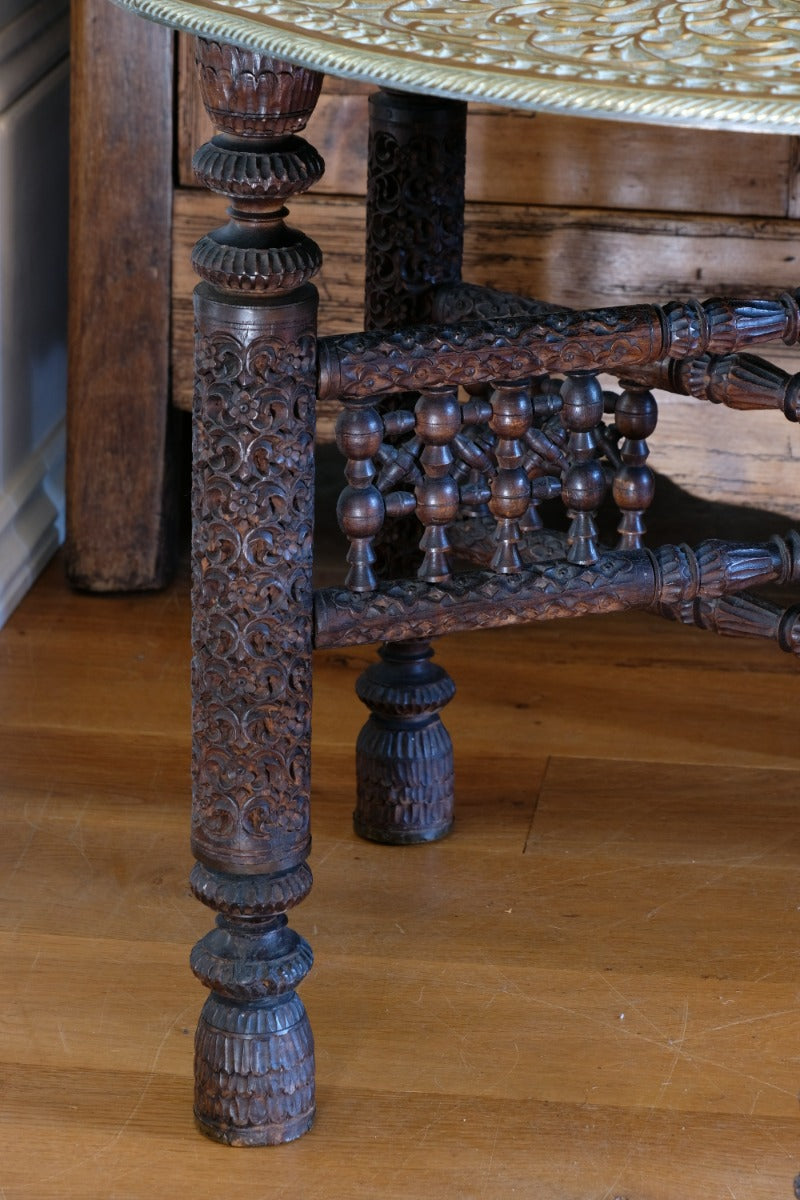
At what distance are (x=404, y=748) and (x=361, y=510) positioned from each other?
0.39 m

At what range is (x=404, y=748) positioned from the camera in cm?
135

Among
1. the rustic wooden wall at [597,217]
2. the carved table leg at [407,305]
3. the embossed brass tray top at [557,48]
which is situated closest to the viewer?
the embossed brass tray top at [557,48]

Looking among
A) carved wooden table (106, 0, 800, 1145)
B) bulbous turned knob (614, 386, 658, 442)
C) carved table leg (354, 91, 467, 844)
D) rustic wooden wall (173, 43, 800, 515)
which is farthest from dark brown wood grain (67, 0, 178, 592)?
bulbous turned knob (614, 386, 658, 442)

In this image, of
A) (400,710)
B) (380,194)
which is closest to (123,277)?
(380,194)

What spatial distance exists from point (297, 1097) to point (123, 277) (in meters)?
0.95

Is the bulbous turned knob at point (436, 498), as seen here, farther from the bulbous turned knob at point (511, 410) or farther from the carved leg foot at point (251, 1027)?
the carved leg foot at point (251, 1027)

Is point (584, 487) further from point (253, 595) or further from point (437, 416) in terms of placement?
point (253, 595)

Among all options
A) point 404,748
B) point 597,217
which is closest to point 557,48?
point 404,748

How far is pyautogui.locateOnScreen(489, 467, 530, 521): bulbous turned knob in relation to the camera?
1041 millimetres

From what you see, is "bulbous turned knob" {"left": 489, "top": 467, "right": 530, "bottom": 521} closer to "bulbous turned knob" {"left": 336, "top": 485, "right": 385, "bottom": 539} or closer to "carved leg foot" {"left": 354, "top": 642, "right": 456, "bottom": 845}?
"bulbous turned knob" {"left": 336, "top": 485, "right": 385, "bottom": 539}

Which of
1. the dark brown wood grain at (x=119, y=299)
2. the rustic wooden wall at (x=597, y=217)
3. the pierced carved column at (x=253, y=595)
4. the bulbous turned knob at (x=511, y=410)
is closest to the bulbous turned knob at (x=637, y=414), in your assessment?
the bulbous turned knob at (x=511, y=410)

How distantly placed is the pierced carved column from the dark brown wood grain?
0.78 metres

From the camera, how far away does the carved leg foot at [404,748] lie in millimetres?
1343

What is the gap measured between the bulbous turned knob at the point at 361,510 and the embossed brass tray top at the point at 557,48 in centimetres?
27
